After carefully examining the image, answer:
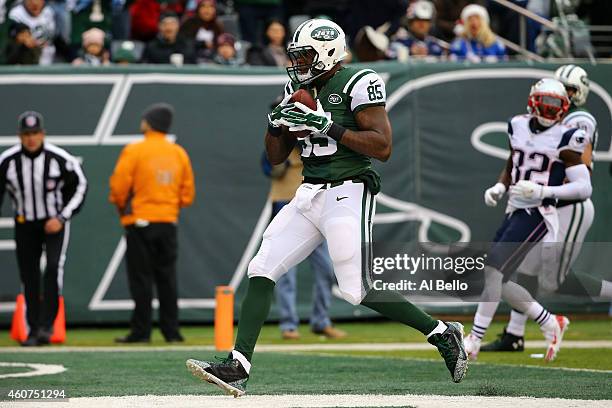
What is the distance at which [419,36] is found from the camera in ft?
44.8

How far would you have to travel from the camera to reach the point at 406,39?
13.6 m

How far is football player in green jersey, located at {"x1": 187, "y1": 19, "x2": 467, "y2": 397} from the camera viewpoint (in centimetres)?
592

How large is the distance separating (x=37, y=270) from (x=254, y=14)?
5717mm

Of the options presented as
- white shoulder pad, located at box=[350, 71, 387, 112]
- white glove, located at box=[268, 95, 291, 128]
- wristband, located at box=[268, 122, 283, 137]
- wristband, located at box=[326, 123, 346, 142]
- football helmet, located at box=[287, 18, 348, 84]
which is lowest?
wristband, located at box=[268, 122, 283, 137]

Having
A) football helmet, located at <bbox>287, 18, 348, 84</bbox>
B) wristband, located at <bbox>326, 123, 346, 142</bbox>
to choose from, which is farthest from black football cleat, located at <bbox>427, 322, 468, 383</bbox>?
football helmet, located at <bbox>287, 18, 348, 84</bbox>

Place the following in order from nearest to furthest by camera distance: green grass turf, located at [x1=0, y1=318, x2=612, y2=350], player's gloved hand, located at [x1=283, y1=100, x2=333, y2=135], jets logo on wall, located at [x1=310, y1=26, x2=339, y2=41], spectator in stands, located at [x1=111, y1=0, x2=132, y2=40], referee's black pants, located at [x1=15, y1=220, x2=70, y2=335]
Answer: player's gloved hand, located at [x1=283, y1=100, x2=333, y2=135]
jets logo on wall, located at [x1=310, y1=26, x2=339, y2=41]
referee's black pants, located at [x1=15, y1=220, x2=70, y2=335]
green grass turf, located at [x1=0, y1=318, x2=612, y2=350]
spectator in stands, located at [x1=111, y1=0, x2=132, y2=40]

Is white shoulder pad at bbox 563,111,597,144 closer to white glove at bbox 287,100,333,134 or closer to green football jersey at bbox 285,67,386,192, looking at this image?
green football jersey at bbox 285,67,386,192

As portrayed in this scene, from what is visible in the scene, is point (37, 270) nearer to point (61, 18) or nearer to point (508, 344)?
point (508, 344)

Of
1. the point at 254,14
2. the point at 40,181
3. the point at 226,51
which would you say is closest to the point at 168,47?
the point at 226,51

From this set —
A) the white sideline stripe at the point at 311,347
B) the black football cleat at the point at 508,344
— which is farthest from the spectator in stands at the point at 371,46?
the black football cleat at the point at 508,344

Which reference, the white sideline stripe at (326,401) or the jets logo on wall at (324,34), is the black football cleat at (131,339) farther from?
the jets logo on wall at (324,34)

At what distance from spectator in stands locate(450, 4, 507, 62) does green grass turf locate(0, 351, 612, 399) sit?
516 cm

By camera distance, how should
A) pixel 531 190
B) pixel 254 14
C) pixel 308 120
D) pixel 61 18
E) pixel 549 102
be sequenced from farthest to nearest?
pixel 254 14 → pixel 61 18 → pixel 549 102 → pixel 531 190 → pixel 308 120

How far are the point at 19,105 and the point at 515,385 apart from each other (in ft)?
22.3
